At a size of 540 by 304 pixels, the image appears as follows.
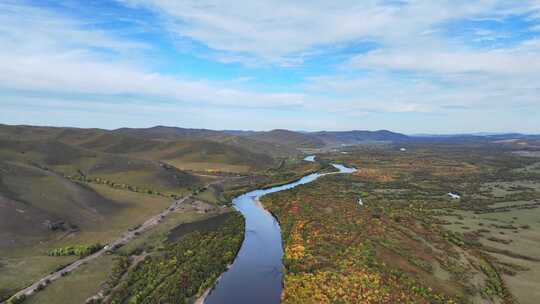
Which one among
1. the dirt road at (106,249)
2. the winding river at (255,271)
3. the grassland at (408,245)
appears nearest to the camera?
the dirt road at (106,249)

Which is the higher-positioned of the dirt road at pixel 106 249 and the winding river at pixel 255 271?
the dirt road at pixel 106 249

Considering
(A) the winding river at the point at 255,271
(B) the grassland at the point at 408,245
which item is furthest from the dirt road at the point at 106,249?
(B) the grassland at the point at 408,245

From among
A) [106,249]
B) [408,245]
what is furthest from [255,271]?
[408,245]

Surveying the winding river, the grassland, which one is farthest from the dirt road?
the grassland

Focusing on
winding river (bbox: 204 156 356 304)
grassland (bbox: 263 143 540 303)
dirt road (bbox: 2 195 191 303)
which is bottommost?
winding river (bbox: 204 156 356 304)

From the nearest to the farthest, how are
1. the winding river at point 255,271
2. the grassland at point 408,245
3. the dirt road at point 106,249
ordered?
the dirt road at point 106,249 < the winding river at point 255,271 < the grassland at point 408,245

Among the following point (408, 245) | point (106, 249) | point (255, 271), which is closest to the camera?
point (255, 271)

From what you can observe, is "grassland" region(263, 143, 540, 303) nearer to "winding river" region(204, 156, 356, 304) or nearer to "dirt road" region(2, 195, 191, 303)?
"winding river" region(204, 156, 356, 304)

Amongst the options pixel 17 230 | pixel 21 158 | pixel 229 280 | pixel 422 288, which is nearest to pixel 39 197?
pixel 17 230

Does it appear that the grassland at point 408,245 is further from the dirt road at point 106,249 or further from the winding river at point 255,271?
the dirt road at point 106,249

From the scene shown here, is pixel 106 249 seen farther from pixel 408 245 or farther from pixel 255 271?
pixel 408 245
